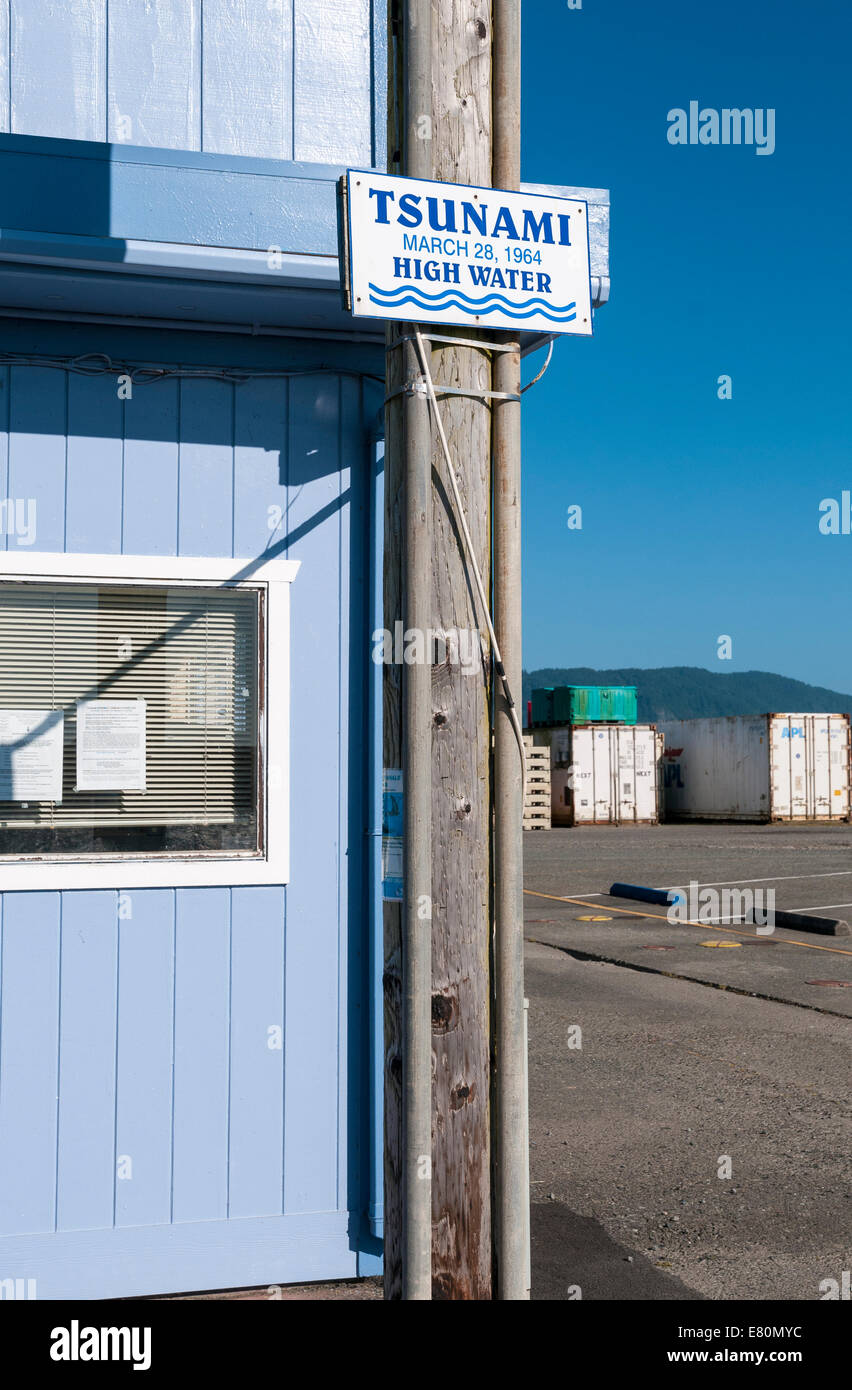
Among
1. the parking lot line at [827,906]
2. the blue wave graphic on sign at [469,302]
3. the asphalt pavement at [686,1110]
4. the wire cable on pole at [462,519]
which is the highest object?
the blue wave graphic on sign at [469,302]

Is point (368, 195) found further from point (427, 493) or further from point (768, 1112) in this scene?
point (768, 1112)

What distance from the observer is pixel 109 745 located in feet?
15.4

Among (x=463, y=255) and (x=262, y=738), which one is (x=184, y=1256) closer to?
(x=262, y=738)

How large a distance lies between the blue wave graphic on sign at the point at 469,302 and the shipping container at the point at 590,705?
111ft

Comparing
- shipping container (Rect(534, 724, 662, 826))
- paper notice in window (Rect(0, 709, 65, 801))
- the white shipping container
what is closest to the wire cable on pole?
paper notice in window (Rect(0, 709, 65, 801))

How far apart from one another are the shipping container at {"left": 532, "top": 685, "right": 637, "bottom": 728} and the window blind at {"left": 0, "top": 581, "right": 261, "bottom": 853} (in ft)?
107

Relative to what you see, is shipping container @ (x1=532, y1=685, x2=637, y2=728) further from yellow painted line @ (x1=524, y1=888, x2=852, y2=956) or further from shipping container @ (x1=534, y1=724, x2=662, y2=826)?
yellow painted line @ (x1=524, y1=888, x2=852, y2=956)

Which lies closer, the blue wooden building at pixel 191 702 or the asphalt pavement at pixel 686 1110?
the blue wooden building at pixel 191 702

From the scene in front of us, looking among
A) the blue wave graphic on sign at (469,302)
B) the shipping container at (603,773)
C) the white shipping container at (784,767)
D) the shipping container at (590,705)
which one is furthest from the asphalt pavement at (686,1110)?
the shipping container at (590,705)

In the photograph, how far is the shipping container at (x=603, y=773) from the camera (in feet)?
112

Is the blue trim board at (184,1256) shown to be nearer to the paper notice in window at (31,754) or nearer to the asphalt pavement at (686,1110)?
the asphalt pavement at (686,1110)

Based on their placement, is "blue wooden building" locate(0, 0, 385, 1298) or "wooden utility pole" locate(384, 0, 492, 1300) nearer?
"wooden utility pole" locate(384, 0, 492, 1300)

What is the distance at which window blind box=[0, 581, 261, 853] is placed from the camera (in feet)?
15.2

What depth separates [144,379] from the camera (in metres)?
4.73
